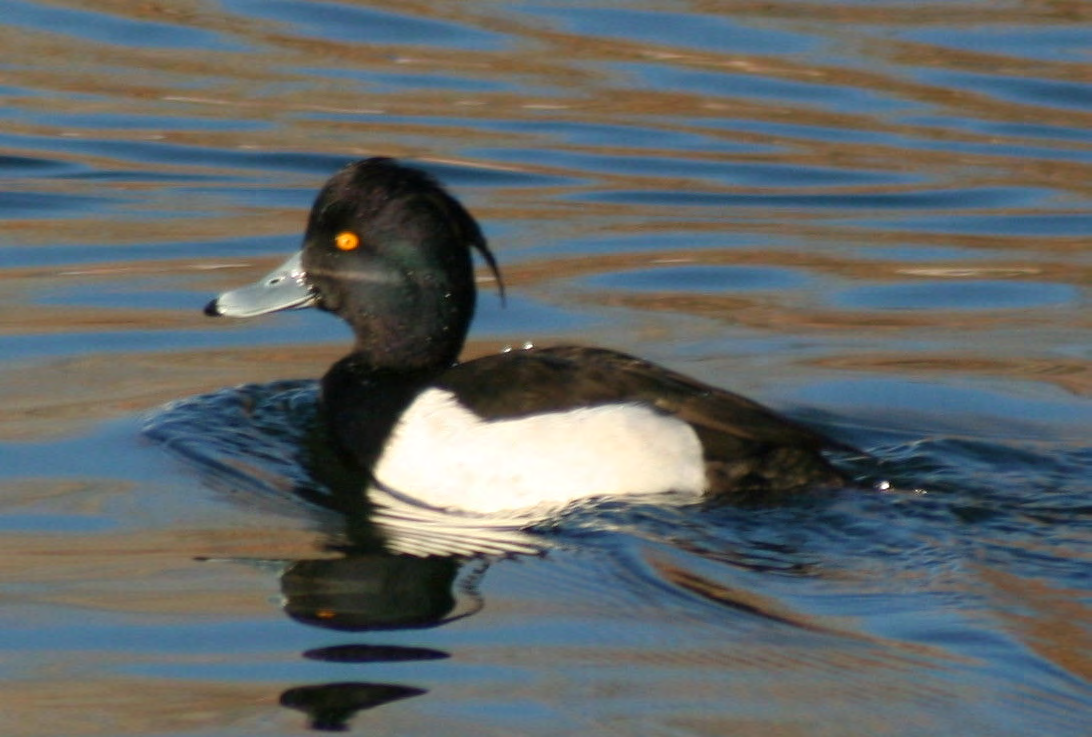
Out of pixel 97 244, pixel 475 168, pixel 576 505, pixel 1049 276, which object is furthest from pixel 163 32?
pixel 576 505

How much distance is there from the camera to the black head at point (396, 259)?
17.4ft

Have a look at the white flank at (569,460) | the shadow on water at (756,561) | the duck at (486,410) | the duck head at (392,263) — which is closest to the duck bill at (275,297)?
the duck head at (392,263)

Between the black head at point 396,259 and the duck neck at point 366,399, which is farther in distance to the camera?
the black head at point 396,259

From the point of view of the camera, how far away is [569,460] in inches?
190

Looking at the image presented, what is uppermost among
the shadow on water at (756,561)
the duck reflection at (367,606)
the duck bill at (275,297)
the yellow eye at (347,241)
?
the yellow eye at (347,241)

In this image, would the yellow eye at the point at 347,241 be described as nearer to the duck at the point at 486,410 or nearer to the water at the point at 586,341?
the duck at the point at 486,410

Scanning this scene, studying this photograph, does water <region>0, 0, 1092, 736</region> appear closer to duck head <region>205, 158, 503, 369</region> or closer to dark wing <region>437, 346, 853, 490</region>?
dark wing <region>437, 346, 853, 490</region>

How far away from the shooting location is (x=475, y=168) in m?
8.96

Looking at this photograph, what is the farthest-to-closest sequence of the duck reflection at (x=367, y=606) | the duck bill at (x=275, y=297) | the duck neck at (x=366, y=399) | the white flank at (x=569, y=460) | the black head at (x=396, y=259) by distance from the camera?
the duck bill at (x=275, y=297) < the black head at (x=396, y=259) < the duck neck at (x=366, y=399) < the white flank at (x=569, y=460) < the duck reflection at (x=367, y=606)

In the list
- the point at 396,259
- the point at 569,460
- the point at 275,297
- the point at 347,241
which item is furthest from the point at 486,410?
the point at 275,297

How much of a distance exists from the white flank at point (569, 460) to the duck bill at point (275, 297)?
866 millimetres

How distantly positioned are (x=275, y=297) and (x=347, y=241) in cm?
30

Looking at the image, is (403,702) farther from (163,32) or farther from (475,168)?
(163,32)

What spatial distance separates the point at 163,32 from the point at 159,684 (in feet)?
25.8
